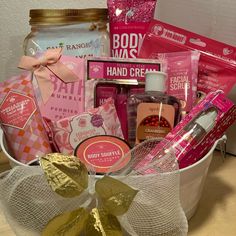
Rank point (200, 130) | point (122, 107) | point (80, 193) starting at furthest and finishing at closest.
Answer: point (122, 107), point (200, 130), point (80, 193)

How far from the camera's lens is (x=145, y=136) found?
56 centimetres

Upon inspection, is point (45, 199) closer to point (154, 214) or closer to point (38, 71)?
point (154, 214)

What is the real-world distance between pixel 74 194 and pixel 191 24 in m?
0.50

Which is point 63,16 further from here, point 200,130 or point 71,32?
point 200,130

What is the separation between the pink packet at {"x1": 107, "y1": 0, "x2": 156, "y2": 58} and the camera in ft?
A: 2.23

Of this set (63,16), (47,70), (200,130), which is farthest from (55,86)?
(200,130)

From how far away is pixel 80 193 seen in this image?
42 cm

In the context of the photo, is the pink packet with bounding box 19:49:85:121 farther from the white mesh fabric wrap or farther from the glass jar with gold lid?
the white mesh fabric wrap

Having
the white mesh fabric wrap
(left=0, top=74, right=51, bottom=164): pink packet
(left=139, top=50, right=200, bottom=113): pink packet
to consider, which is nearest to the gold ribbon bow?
the white mesh fabric wrap

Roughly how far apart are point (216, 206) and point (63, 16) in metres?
0.38

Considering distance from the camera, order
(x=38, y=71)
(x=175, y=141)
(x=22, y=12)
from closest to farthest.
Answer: (x=175, y=141)
(x=38, y=71)
(x=22, y=12)

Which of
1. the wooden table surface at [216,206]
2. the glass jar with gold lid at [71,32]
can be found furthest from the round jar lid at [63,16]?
the wooden table surface at [216,206]

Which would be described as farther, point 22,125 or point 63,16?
point 63,16

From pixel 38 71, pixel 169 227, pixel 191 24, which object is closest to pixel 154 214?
pixel 169 227
